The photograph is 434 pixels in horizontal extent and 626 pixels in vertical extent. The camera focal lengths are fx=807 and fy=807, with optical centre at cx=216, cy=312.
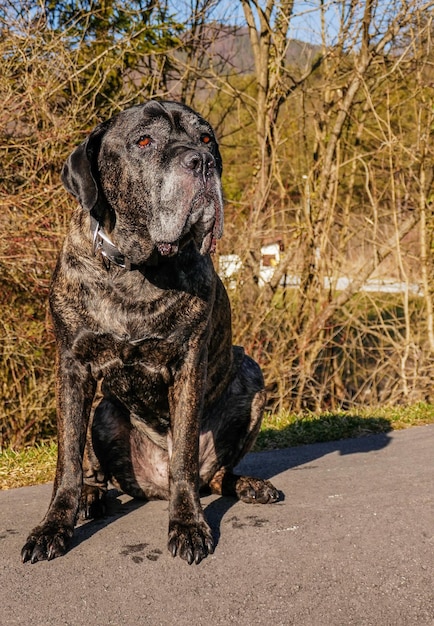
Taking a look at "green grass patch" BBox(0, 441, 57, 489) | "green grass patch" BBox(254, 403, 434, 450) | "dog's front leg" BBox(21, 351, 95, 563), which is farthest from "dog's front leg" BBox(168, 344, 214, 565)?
"green grass patch" BBox(254, 403, 434, 450)

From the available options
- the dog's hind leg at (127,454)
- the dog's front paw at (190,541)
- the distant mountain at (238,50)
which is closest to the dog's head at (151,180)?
the dog's hind leg at (127,454)

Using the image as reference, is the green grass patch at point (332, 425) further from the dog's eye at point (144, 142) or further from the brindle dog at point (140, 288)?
the dog's eye at point (144, 142)

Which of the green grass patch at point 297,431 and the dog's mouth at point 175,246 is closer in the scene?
the dog's mouth at point 175,246

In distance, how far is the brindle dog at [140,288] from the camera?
10.9 ft

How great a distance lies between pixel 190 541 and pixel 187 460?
39 cm

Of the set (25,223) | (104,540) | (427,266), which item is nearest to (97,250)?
(104,540)

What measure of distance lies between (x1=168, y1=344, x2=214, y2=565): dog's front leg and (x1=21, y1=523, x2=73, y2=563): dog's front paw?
414 mm

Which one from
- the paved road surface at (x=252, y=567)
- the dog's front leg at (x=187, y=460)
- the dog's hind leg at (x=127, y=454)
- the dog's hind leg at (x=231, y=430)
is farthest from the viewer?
the dog's hind leg at (x=231, y=430)

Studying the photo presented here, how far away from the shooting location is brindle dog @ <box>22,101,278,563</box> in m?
3.31

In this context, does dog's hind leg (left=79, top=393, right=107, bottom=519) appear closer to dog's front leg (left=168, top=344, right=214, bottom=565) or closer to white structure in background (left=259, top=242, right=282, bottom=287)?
dog's front leg (left=168, top=344, right=214, bottom=565)

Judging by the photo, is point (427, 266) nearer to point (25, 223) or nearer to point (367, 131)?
point (367, 131)

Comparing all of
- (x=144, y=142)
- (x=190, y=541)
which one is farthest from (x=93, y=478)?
(x=144, y=142)

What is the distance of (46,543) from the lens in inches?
122

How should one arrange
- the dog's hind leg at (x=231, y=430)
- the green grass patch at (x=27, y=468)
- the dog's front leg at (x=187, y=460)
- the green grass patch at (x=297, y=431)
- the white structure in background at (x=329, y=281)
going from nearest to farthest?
the dog's front leg at (x=187, y=460) → the dog's hind leg at (x=231, y=430) → the green grass patch at (x=27, y=468) → the green grass patch at (x=297, y=431) → the white structure in background at (x=329, y=281)
